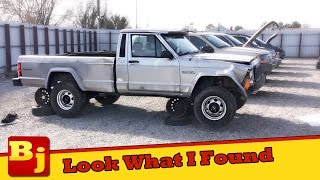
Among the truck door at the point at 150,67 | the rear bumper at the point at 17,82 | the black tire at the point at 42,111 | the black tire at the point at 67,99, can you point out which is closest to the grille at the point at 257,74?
the truck door at the point at 150,67

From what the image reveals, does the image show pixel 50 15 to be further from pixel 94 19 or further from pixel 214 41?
pixel 214 41

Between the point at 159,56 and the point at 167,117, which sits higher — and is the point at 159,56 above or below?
above

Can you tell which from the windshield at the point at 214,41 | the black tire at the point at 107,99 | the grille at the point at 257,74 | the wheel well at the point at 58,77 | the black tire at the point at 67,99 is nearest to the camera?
the grille at the point at 257,74

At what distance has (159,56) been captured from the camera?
300 inches

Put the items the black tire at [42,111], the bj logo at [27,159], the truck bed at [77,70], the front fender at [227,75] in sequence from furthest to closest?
1. the black tire at [42,111]
2. the truck bed at [77,70]
3. the front fender at [227,75]
4. the bj logo at [27,159]

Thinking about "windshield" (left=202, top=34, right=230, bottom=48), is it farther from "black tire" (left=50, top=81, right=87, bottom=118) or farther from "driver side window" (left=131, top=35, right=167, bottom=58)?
"black tire" (left=50, top=81, right=87, bottom=118)

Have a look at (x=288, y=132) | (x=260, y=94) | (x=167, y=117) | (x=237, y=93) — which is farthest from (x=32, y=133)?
(x=260, y=94)

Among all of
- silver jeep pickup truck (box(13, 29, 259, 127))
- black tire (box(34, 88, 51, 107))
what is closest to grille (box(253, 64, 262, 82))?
silver jeep pickup truck (box(13, 29, 259, 127))

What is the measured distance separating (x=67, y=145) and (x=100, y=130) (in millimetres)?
1108

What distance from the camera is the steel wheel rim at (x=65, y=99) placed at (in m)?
8.30

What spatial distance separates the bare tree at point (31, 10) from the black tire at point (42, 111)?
1476 inches

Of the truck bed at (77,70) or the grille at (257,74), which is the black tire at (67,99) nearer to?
the truck bed at (77,70)

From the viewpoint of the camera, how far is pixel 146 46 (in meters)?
7.78

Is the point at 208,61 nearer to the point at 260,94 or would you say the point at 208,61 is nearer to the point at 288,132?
the point at 288,132
